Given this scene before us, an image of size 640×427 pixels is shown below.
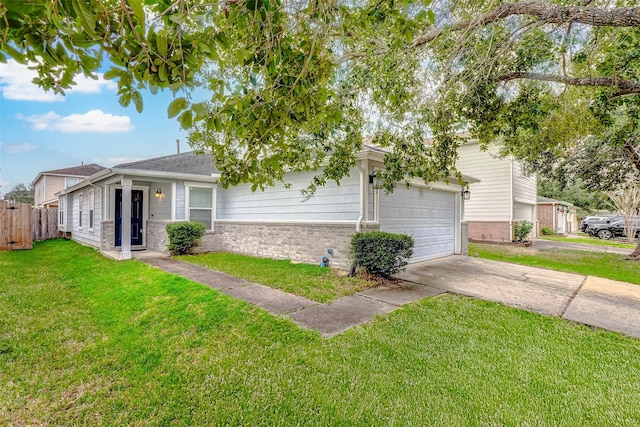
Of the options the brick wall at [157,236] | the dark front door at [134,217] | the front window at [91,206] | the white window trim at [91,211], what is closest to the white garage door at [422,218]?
the brick wall at [157,236]

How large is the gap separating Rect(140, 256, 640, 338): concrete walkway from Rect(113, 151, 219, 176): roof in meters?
3.66

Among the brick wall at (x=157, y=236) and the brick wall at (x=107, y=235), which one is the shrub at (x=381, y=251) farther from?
the brick wall at (x=107, y=235)

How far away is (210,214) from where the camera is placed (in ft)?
37.1

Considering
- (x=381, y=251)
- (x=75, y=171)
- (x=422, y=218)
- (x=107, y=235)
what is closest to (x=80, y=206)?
(x=107, y=235)

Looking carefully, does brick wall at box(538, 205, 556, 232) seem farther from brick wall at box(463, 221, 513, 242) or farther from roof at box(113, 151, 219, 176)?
roof at box(113, 151, 219, 176)

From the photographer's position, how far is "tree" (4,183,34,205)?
3803cm

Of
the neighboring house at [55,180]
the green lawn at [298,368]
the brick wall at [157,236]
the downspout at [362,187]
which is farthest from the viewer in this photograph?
the neighboring house at [55,180]

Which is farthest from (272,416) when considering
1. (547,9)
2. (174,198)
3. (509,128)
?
(174,198)

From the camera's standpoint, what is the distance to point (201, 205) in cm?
1108

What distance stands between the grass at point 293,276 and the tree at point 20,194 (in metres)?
44.5

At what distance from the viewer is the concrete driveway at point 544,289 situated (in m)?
4.56

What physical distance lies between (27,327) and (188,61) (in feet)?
14.8

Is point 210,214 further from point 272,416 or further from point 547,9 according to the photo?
point 547,9

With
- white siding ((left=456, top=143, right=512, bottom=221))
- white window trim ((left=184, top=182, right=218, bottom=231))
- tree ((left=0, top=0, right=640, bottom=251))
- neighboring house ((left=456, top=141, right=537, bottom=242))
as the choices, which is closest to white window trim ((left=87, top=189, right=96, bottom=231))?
white window trim ((left=184, top=182, right=218, bottom=231))
